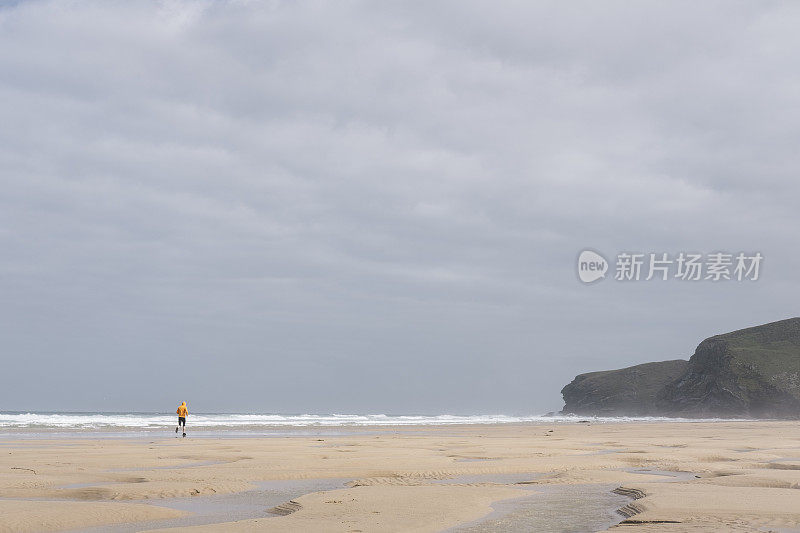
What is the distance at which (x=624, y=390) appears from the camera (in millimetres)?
145750

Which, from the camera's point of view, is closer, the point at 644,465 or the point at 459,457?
the point at 644,465

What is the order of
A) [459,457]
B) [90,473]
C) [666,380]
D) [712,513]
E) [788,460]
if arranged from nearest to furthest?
[712,513] < [90,473] < [788,460] < [459,457] < [666,380]

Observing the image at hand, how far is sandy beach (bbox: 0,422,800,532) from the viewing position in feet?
24.0

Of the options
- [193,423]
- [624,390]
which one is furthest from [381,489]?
[624,390]

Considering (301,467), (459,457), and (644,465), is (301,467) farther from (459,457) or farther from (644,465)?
(644,465)

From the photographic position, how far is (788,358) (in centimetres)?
10825

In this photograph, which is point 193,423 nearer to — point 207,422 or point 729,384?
point 207,422

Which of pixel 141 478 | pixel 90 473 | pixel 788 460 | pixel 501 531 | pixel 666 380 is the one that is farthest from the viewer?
pixel 666 380

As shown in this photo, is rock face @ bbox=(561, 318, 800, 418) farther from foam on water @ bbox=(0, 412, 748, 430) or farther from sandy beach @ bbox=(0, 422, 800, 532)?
sandy beach @ bbox=(0, 422, 800, 532)

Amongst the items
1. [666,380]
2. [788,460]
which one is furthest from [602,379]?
[788,460]

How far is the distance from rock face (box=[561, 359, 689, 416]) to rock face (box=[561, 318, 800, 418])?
21 centimetres

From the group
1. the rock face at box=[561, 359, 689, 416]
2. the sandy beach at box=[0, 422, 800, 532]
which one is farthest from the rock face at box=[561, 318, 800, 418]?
the sandy beach at box=[0, 422, 800, 532]

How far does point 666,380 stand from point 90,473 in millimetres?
148873

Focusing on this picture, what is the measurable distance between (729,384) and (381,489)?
109757 millimetres
